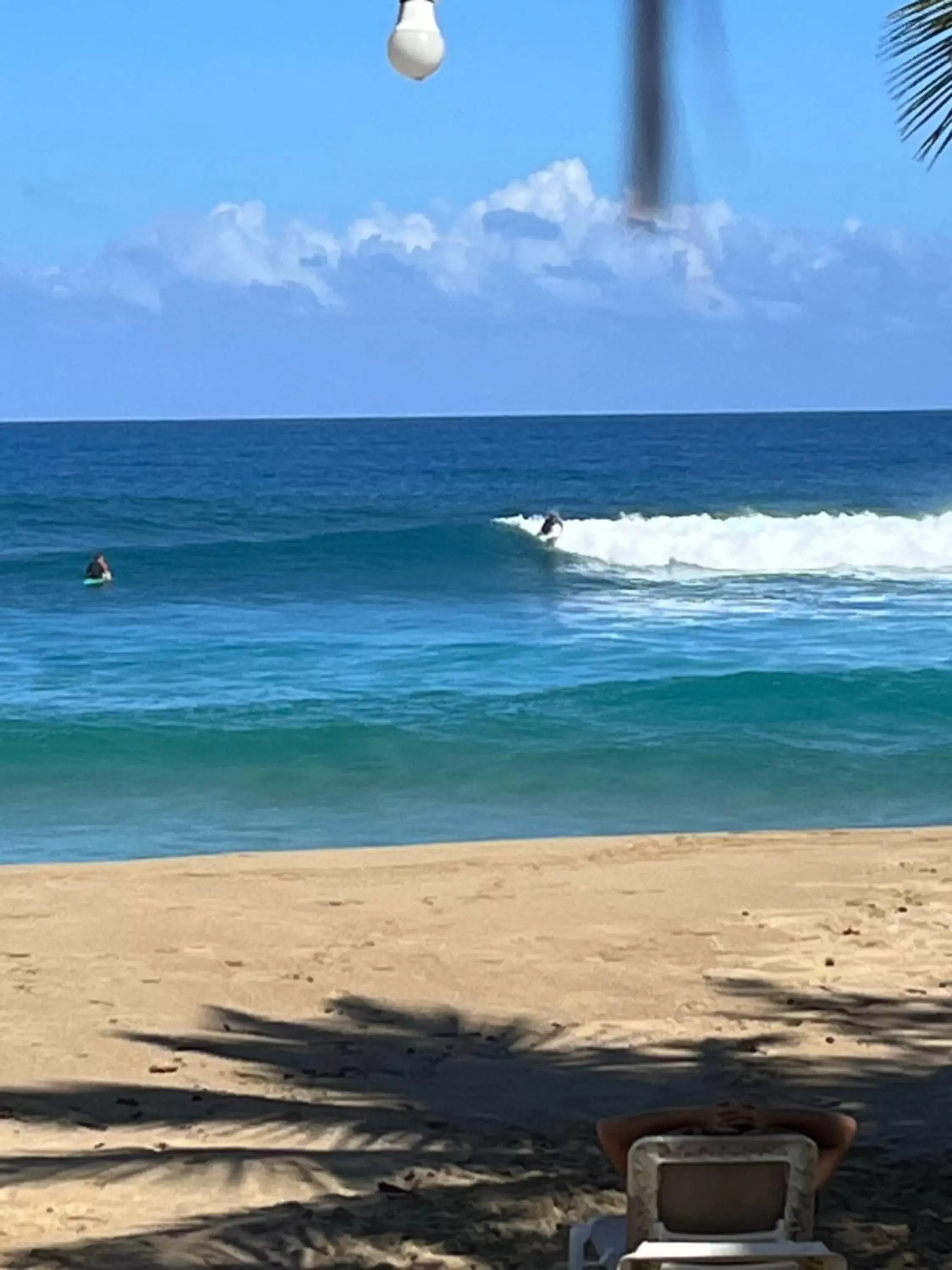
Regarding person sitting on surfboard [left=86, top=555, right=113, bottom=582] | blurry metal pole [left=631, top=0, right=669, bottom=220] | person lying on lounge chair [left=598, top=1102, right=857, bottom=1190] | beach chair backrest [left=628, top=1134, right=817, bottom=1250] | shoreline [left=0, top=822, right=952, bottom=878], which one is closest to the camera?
blurry metal pole [left=631, top=0, right=669, bottom=220]

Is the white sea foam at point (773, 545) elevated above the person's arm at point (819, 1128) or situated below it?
above

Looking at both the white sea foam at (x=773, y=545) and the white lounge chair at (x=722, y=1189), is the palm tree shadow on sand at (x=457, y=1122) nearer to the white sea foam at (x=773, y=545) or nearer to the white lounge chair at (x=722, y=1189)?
the white lounge chair at (x=722, y=1189)

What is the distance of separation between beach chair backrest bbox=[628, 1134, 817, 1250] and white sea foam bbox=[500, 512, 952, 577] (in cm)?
2590

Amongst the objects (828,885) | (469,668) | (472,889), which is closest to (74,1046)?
(472,889)

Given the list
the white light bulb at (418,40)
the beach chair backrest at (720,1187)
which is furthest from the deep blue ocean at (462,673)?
the white light bulb at (418,40)

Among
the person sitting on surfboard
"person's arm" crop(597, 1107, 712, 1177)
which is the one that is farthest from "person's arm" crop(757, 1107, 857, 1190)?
the person sitting on surfboard

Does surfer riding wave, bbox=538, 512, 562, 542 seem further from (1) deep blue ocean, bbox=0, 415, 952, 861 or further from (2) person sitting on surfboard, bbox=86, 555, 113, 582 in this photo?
(2) person sitting on surfboard, bbox=86, 555, 113, 582

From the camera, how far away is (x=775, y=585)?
91.1 ft

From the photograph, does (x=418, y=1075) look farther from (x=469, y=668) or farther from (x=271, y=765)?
(x=469, y=668)

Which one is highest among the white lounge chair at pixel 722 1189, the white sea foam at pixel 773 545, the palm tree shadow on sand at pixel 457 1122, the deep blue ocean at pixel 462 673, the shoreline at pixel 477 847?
the white sea foam at pixel 773 545

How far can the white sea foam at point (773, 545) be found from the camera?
102 feet

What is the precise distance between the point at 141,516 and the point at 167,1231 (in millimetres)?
41798

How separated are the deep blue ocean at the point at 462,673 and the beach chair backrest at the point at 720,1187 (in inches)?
344

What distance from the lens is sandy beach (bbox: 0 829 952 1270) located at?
5.05 m
